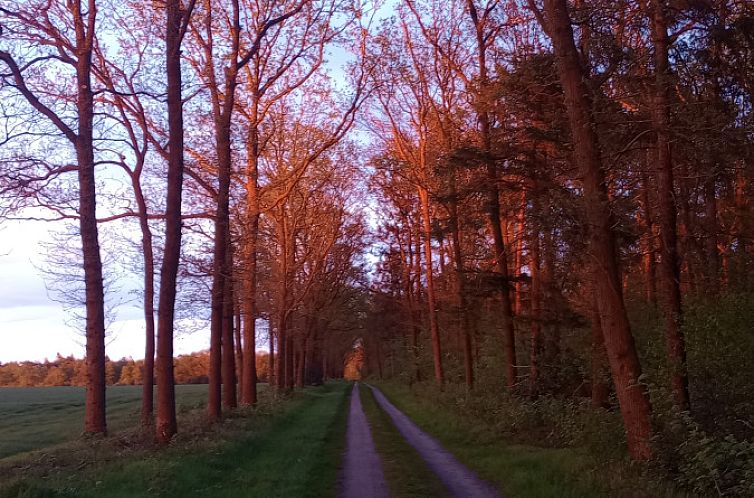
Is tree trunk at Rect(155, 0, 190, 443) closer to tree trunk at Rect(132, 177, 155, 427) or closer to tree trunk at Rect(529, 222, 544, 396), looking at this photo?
tree trunk at Rect(132, 177, 155, 427)

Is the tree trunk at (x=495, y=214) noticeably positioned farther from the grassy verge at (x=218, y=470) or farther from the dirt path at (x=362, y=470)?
the grassy verge at (x=218, y=470)

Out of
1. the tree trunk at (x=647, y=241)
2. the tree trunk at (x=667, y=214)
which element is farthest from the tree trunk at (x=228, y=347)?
the tree trunk at (x=667, y=214)

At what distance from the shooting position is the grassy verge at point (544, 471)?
822 cm

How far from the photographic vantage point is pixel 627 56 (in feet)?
37.0

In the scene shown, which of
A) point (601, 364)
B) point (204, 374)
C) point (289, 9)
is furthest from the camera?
point (204, 374)

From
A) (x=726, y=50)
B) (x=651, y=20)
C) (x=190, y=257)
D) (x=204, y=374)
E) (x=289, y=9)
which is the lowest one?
(x=204, y=374)

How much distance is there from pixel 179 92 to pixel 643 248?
1201cm

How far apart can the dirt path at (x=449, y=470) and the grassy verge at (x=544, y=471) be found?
0.22m

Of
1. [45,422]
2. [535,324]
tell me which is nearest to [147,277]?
[535,324]

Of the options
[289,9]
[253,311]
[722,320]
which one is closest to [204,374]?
[253,311]

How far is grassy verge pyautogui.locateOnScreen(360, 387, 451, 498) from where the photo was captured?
951cm

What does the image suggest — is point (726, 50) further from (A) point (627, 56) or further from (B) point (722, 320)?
(B) point (722, 320)

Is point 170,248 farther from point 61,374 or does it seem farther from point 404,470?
point 61,374

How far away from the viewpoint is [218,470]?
10695 mm
